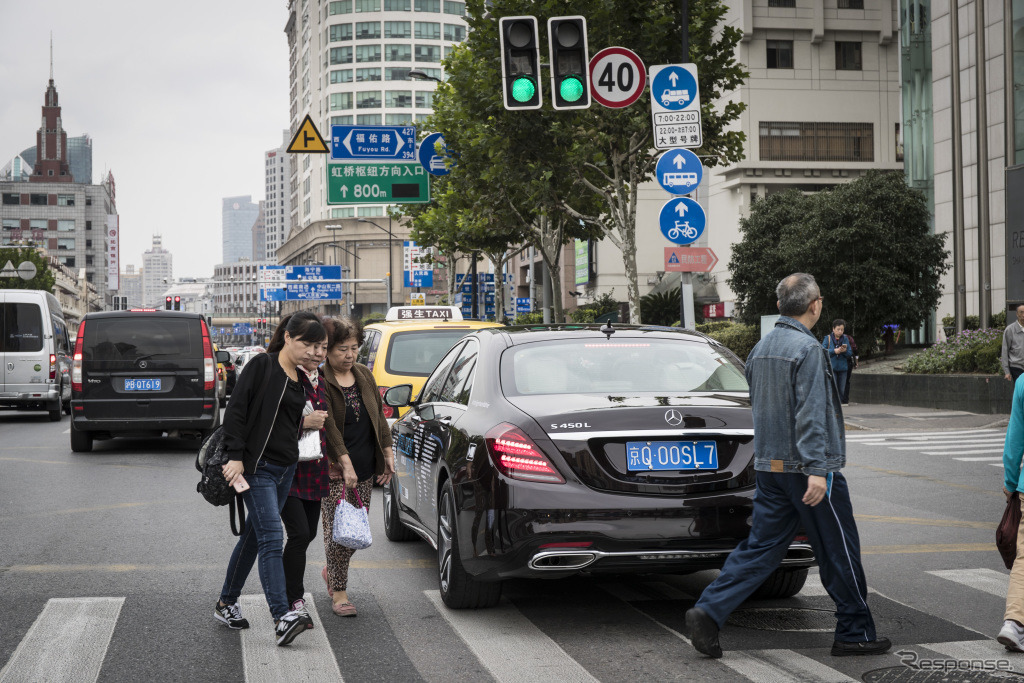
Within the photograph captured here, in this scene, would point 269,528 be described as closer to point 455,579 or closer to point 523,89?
point 455,579

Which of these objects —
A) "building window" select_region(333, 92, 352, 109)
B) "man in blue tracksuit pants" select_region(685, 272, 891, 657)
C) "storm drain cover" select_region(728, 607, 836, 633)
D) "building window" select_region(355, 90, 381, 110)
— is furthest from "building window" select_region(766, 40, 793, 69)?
"building window" select_region(333, 92, 352, 109)

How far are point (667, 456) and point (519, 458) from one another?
71 cm

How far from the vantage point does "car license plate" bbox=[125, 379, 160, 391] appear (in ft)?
51.4

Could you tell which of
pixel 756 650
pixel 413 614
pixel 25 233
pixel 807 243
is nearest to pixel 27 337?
pixel 413 614

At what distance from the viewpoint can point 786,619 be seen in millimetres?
6008

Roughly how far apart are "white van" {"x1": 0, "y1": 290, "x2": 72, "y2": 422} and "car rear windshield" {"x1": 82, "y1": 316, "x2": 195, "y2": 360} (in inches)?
285

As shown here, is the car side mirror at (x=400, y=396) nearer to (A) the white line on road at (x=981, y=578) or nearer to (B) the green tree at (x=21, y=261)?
(A) the white line on road at (x=981, y=578)

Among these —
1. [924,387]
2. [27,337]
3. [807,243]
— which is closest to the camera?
[27,337]

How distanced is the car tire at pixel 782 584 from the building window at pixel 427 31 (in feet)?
369

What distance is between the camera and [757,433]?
526 cm

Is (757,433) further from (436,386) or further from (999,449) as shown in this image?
(999,449)

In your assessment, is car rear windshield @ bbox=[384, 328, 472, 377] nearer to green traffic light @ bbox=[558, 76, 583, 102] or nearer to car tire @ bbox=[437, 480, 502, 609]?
green traffic light @ bbox=[558, 76, 583, 102]

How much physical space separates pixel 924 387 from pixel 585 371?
754 inches

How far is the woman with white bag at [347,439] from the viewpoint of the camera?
6.17m
